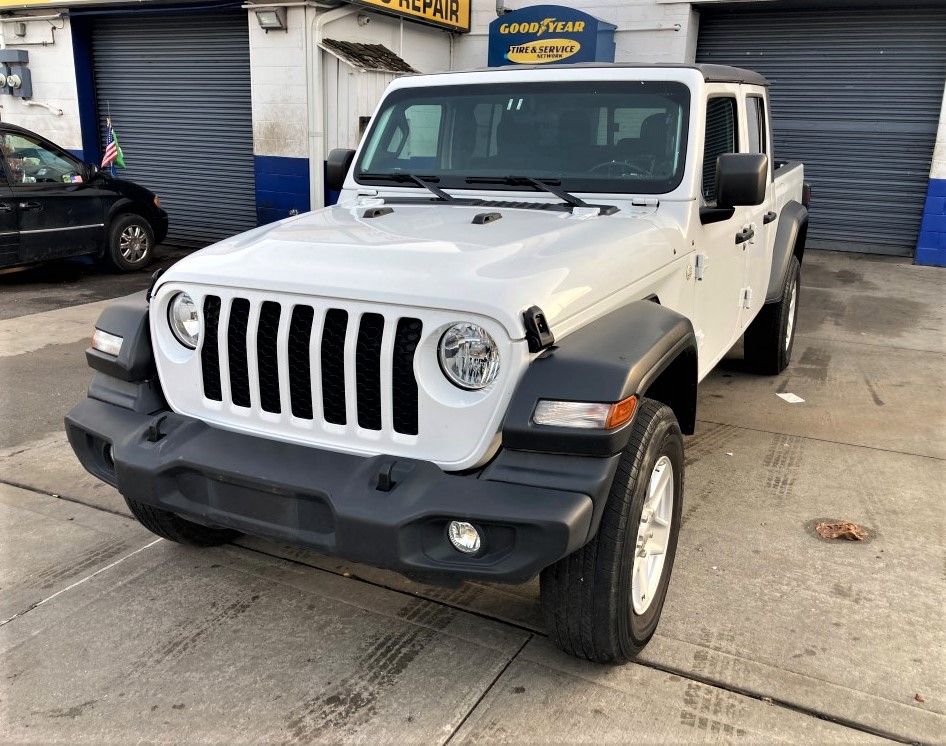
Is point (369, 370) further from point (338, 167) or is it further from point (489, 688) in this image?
point (338, 167)

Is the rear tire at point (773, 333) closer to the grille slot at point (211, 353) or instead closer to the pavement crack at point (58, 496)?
the grille slot at point (211, 353)

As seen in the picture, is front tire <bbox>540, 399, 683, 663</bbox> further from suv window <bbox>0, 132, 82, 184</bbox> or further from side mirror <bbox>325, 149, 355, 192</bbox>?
suv window <bbox>0, 132, 82, 184</bbox>

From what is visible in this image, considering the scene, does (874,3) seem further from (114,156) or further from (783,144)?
(114,156)

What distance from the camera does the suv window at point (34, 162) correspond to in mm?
8727

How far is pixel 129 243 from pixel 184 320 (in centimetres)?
790

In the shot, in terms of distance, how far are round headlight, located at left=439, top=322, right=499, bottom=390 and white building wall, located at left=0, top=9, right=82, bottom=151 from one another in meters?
12.7

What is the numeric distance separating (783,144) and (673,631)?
1089 centimetres

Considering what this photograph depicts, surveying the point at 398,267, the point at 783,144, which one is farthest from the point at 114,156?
the point at 398,267

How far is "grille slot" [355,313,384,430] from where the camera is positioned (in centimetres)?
245

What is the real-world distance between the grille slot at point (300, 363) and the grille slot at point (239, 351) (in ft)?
0.56

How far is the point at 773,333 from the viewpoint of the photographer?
5855 millimetres

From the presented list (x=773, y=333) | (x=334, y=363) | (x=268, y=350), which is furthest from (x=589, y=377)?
(x=773, y=333)

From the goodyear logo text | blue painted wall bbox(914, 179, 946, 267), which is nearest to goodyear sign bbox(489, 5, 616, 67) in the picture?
the goodyear logo text

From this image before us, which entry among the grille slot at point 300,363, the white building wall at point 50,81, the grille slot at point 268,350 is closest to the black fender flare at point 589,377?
the grille slot at point 300,363
